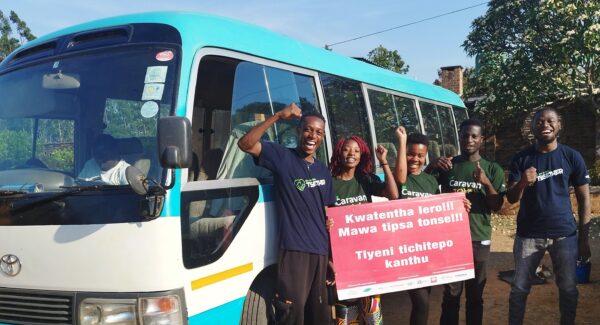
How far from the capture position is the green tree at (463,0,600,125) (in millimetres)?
11625

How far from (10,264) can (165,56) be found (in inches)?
58.5

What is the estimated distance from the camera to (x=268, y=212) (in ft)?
11.3

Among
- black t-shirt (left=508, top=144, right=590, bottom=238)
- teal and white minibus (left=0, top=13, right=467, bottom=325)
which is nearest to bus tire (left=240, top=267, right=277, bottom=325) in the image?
teal and white minibus (left=0, top=13, right=467, bottom=325)

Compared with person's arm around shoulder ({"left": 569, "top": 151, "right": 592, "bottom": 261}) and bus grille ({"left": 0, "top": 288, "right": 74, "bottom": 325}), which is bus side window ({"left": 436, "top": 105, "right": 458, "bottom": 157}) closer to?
person's arm around shoulder ({"left": 569, "top": 151, "right": 592, "bottom": 261})

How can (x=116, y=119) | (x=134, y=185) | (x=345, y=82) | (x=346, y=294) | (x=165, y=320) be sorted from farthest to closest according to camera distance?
(x=345, y=82), (x=346, y=294), (x=116, y=119), (x=165, y=320), (x=134, y=185)

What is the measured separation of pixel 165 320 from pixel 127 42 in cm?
165

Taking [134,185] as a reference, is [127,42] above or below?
above

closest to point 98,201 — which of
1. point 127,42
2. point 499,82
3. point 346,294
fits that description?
Answer: point 127,42

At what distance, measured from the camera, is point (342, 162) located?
3727 mm

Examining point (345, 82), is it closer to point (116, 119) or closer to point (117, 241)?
point (116, 119)

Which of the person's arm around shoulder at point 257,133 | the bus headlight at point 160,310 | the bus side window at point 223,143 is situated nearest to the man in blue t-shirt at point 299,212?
the person's arm around shoulder at point 257,133

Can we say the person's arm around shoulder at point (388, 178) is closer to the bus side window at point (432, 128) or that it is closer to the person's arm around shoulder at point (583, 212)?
the person's arm around shoulder at point (583, 212)

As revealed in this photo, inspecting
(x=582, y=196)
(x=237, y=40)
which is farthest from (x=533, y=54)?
(x=237, y=40)

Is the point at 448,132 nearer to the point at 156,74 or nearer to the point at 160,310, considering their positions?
the point at 156,74
